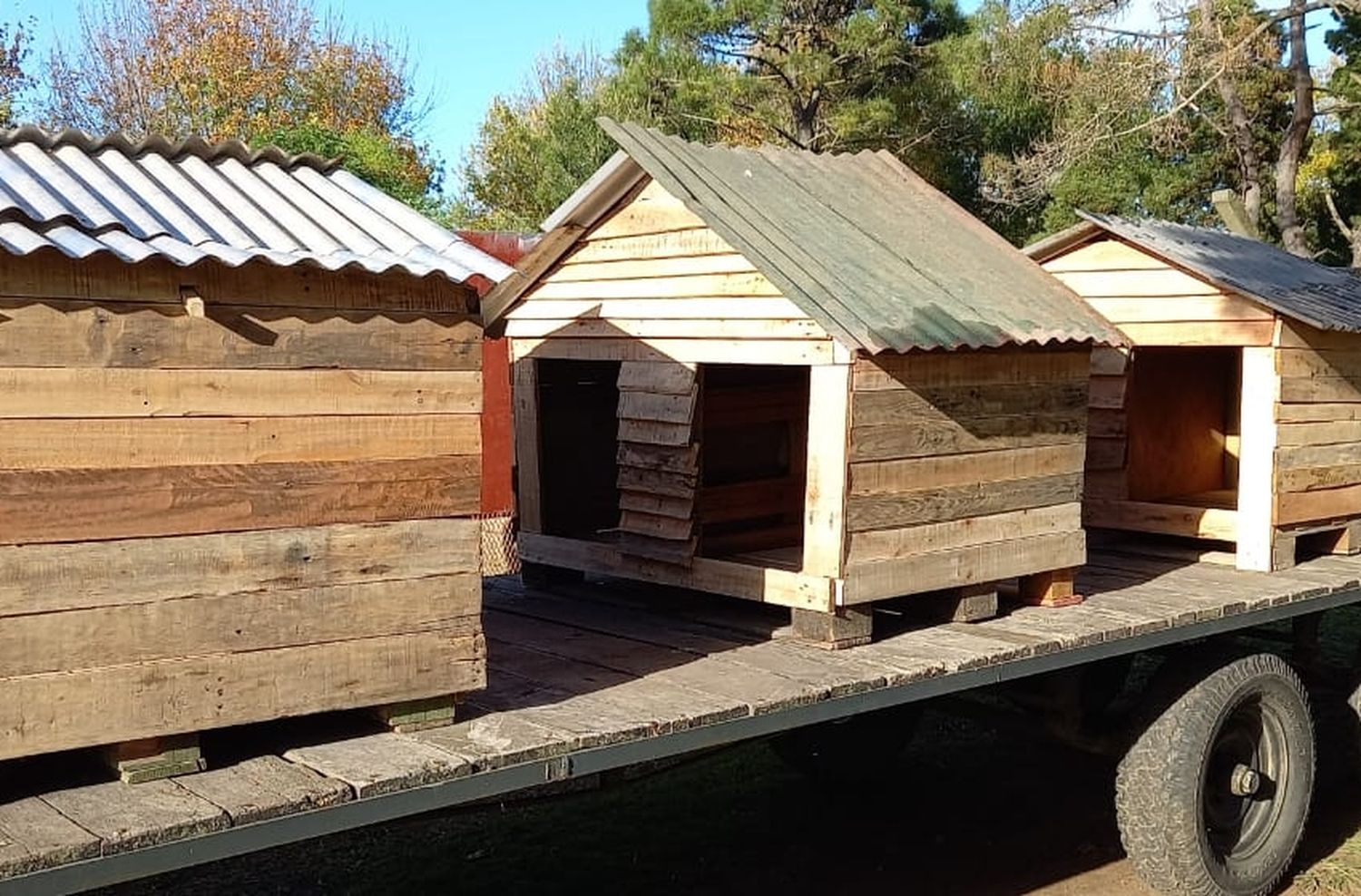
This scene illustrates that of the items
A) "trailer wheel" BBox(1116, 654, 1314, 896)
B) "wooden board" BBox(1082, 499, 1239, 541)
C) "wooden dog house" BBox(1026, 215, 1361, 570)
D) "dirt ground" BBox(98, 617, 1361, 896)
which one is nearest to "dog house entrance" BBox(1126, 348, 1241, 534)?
"wooden dog house" BBox(1026, 215, 1361, 570)

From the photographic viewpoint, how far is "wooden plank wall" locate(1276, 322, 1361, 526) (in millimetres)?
6711

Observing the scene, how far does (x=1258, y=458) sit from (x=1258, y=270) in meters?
1.15

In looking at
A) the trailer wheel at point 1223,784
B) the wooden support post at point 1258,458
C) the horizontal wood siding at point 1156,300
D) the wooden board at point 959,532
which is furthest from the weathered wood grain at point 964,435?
the horizontal wood siding at point 1156,300

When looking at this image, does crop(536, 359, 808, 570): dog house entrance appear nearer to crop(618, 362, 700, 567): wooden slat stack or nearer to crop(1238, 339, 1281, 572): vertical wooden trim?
crop(618, 362, 700, 567): wooden slat stack

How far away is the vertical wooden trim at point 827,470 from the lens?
485cm

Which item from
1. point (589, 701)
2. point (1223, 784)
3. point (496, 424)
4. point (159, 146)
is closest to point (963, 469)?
point (589, 701)

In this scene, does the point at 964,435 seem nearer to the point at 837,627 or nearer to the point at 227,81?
the point at 837,627

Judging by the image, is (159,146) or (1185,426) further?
(1185,426)

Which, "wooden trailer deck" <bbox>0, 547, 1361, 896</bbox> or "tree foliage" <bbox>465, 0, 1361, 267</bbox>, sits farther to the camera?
"tree foliage" <bbox>465, 0, 1361, 267</bbox>

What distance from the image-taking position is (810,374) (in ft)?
18.8

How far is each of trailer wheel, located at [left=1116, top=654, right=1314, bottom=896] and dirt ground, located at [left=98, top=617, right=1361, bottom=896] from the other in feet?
1.25

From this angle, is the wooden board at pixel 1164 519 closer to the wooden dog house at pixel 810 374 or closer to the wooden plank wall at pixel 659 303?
the wooden dog house at pixel 810 374

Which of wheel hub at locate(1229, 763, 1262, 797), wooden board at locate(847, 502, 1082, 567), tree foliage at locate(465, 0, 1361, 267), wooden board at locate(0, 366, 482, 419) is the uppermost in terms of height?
tree foliage at locate(465, 0, 1361, 267)

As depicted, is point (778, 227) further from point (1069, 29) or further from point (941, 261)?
point (1069, 29)
